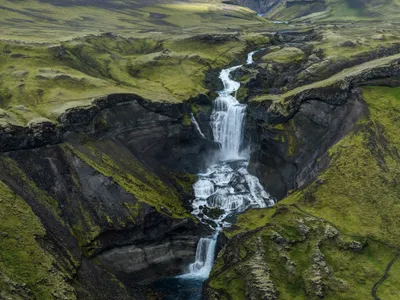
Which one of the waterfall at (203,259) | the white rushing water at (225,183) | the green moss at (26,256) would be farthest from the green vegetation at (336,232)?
the green moss at (26,256)

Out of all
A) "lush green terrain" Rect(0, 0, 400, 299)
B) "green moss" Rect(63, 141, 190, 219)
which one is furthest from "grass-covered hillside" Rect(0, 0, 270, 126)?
"green moss" Rect(63, 141, 190, 219)

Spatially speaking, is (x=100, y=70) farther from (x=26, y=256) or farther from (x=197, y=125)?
(x=26, y=256)

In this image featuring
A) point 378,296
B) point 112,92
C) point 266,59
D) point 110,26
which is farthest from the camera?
point 110,26

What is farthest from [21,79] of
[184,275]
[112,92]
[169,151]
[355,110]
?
[355,110]

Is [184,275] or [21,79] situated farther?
[21,79]

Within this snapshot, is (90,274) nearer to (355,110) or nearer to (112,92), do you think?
(112,92)

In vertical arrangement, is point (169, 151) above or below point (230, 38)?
below

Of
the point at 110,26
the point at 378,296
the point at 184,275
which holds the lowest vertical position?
the point at 184,275

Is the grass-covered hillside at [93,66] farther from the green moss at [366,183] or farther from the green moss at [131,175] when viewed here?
the green moss at [366,183]
